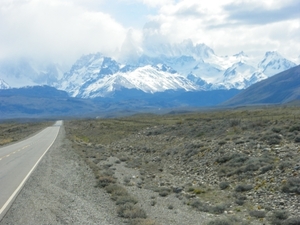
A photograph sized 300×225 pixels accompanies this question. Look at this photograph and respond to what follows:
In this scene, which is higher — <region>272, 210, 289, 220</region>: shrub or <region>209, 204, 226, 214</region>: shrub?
<region>272, 210, 289, 220</region>: shrub

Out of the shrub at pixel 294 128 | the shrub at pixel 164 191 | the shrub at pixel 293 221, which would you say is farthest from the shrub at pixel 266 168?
the shrub at pixel 294 128

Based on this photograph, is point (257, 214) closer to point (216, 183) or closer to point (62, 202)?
point (216, 183)

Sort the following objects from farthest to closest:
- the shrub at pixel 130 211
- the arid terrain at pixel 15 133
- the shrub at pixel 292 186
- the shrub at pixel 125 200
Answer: the arid terrain at pixel 15 133, the shrub at pixel 125 200, the shrub at pixel 292 186, the shrub at pixel 130 211

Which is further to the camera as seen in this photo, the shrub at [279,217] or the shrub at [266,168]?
the shrub at [266,168]

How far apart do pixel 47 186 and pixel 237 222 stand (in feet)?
32.0

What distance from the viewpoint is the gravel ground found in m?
12.5

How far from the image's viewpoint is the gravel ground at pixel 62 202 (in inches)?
492

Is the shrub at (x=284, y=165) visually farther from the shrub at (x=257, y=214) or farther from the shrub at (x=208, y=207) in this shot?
the shrub at (x=257, y=214)

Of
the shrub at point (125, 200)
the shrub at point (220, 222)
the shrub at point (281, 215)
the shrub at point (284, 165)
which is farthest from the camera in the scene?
the shrub at point (284, 165)

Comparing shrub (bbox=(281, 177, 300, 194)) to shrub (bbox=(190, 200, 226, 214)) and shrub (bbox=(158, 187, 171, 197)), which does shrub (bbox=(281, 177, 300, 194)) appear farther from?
shrub (bbox=(158, 187, 171, 197))

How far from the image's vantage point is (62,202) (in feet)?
48.6

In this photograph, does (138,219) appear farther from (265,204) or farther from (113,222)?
(265,204)

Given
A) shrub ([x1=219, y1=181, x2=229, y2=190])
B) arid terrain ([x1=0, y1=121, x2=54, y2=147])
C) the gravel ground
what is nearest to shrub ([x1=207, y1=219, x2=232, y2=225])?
the gravel ground

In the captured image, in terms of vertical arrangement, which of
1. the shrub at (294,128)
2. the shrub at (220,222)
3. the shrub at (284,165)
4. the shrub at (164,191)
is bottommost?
the shrub at (164,191)
